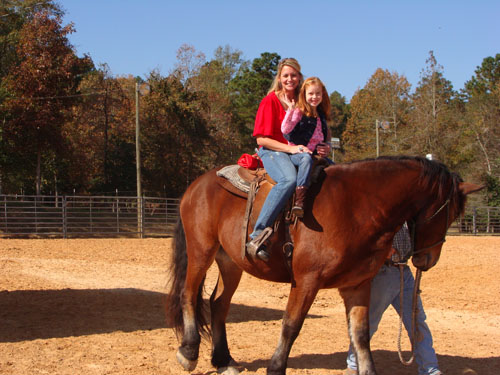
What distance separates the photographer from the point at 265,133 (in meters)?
4.39

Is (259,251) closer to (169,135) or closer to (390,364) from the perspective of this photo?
(390,364)

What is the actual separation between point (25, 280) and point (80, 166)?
19.6 m

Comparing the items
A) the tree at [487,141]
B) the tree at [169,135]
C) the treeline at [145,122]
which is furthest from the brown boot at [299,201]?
the tree at [487,141]

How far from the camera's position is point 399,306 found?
466 cm

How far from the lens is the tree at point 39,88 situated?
68.2 feet

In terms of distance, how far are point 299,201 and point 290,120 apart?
701mm

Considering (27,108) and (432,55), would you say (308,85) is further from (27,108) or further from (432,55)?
(432,55)

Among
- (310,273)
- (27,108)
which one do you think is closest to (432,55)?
(27,108)

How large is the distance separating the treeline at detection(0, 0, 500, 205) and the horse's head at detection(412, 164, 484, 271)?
64.3ft

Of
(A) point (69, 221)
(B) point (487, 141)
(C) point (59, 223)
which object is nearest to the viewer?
(C) point (59, 223)

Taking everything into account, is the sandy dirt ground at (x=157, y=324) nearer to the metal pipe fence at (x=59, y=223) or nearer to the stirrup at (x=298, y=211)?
the stirrup at (x=298, y=211)

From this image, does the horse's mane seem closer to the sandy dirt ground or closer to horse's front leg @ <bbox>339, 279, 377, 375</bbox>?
horse's front leg @ <bbox>339, 279, 377, 375</bbox>

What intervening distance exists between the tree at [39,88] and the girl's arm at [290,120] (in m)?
19.0

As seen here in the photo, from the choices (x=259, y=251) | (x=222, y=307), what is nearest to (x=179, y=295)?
(x=222, y=307)
